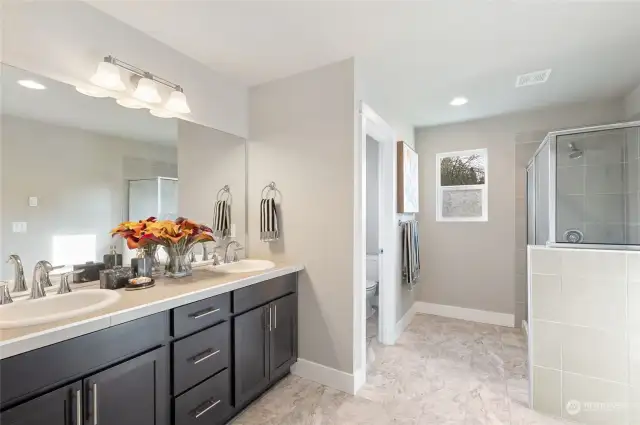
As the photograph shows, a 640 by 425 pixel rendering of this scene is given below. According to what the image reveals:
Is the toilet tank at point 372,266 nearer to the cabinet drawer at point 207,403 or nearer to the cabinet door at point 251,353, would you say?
the cabinet door at point 251,353

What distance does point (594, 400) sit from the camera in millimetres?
→ 1805

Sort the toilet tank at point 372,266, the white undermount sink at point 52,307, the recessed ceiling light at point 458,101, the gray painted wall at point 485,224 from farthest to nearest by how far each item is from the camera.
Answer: the toilet tank at point 372,266 < the gray painted wall at point 485,224 < the recessed ceiling light at point 458,101 < the white undermount sink at point 52,307

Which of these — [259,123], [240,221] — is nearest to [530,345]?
[240,221]

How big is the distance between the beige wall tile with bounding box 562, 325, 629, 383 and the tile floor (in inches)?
15.0

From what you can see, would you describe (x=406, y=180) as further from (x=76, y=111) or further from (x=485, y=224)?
(x=76, y=111)

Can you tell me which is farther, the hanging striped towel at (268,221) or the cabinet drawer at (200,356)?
the hanging striped towel at (268,221)

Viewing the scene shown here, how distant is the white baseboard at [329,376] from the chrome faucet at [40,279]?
167 cm

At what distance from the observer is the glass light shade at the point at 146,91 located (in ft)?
5.89

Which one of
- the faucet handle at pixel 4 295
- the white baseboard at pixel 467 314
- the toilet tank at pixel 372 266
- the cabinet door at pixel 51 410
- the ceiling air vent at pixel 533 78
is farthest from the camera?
the toilet tank at pixel 372 266

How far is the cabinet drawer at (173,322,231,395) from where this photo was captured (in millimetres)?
1481

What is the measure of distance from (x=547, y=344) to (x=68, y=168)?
3036 millimetres

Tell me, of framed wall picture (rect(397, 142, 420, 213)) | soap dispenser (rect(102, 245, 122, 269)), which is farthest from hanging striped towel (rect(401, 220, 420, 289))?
soap dispenser (rect(102, 245, 122, 269))

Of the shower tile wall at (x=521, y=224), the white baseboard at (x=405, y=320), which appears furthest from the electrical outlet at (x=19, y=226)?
the shower tile wall at (x=521, y=224)

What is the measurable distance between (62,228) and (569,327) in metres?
3.01
